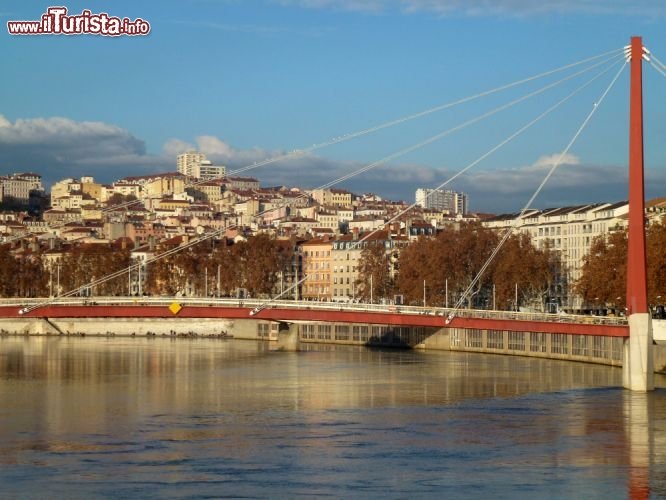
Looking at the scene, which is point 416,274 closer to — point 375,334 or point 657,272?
point 375,334

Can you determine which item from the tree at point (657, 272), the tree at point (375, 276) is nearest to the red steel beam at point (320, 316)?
the tree at point (657, 272)

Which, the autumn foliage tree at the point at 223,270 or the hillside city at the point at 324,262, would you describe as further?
the autumn foliage tree at the point at 223,270

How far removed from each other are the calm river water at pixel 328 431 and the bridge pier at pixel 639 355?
1.47 ft

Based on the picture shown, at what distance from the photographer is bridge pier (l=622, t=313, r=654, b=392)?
38.3m

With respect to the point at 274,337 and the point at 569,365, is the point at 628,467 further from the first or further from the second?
the point at 274,337

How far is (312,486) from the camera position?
88.2 ft

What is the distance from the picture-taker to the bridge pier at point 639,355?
1510 inches

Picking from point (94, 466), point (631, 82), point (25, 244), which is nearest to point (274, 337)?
point (631, 82)

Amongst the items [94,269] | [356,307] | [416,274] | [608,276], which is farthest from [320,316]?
[94,269]

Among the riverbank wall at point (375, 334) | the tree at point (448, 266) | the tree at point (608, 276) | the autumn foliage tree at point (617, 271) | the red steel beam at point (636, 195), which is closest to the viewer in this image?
the red steel beam at point (636, 195)

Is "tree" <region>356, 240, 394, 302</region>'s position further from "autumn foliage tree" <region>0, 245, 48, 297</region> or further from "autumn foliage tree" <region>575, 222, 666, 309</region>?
"autumn foliage tree" <region>575, 222, 666, 309</region>

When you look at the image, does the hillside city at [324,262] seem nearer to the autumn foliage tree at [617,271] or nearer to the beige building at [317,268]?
the beige building at [317,268]

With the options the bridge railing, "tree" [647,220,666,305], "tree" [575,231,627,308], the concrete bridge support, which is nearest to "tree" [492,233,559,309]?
"tree" [575,231,627,308]

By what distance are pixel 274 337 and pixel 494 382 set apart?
2837 cm
